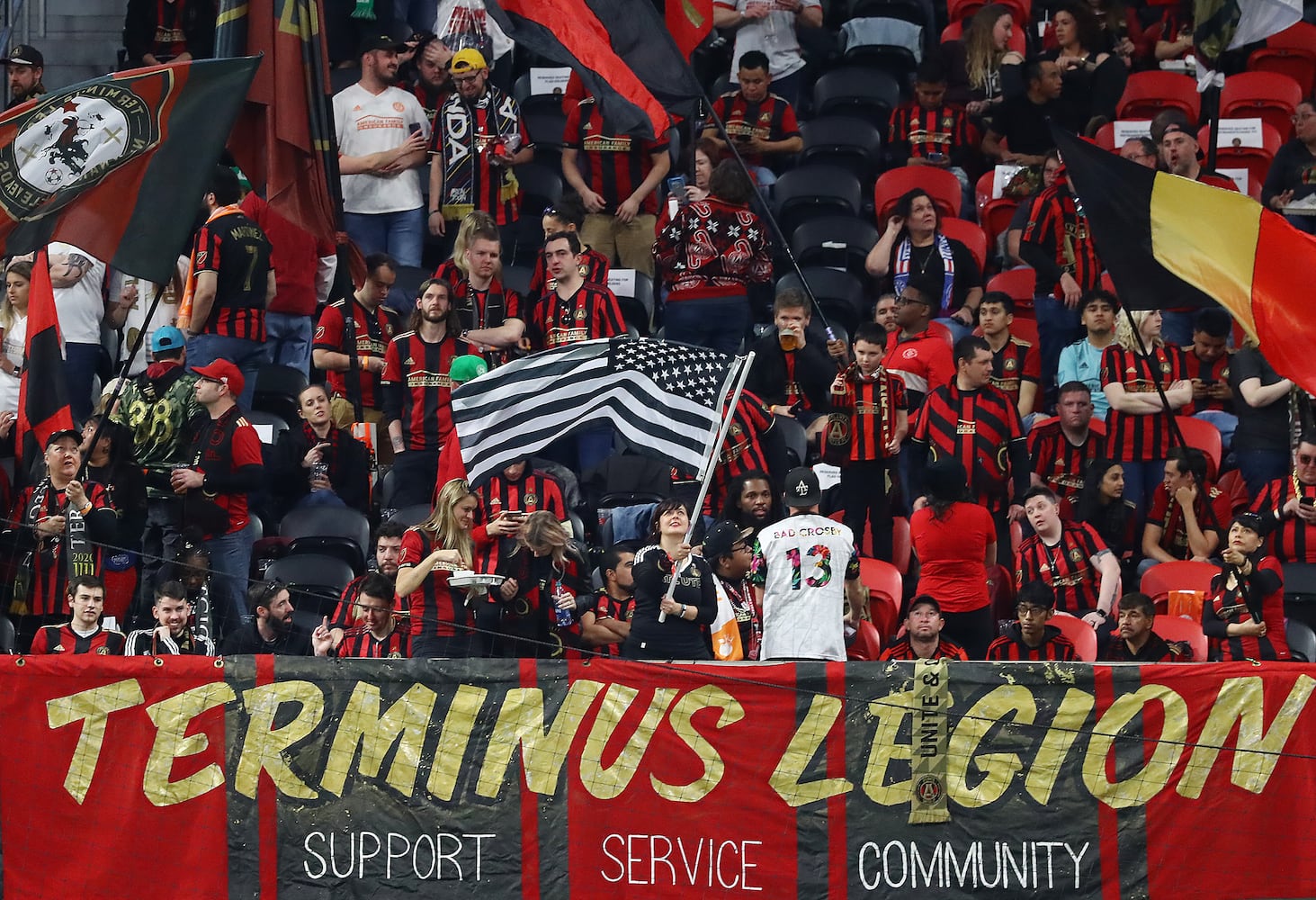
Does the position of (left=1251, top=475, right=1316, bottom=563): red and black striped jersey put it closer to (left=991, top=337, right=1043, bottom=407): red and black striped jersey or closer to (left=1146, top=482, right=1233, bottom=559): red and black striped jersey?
(left=1146, top=482, right=1233, bottom=559): red and black striped jersey

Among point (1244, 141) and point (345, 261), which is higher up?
point (1244, 141)

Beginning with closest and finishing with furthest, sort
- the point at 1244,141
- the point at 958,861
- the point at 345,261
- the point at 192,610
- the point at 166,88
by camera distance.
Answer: the point at 958,861 → the point at 166,88 → the point at 192,610 → the point at 345,261 → the point at 1244,141

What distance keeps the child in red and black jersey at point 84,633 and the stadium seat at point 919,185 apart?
7.17 metres

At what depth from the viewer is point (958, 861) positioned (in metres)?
11.7

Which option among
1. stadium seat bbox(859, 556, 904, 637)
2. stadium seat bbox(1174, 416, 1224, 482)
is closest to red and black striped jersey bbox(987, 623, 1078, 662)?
stadium seat bbox(859, 556, 904, 637)

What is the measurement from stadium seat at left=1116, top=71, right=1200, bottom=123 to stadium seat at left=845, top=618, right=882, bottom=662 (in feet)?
24.2

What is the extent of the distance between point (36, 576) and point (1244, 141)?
400 inches

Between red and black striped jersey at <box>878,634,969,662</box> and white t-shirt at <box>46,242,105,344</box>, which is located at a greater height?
white t-shirt at <box>46,242,105,344</box>

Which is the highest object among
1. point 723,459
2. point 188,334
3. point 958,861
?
point 188,334

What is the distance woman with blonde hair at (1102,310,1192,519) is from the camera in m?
15.6

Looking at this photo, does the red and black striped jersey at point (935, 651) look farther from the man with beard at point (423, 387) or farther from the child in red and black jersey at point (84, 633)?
the child in red and black jersey at point (84, 633)

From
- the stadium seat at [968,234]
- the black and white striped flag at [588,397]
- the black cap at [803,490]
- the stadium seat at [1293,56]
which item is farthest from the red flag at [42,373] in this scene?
the stadium seat at [1293,56]

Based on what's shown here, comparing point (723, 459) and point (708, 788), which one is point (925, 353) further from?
point (708, 788)

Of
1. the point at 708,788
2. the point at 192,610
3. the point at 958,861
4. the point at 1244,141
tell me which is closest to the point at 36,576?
the point at 192,610
